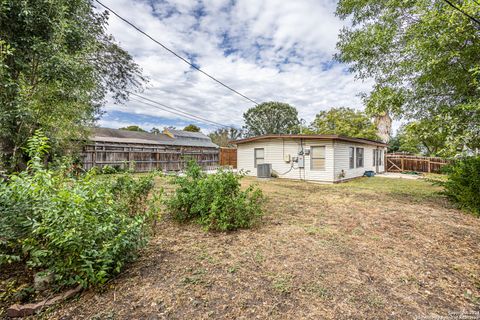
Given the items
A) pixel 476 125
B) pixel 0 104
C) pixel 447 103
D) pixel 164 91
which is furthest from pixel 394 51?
pixel 164 91

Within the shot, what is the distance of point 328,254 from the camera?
278cm

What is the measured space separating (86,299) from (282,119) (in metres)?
34.3

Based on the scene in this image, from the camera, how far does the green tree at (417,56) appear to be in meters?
4.23

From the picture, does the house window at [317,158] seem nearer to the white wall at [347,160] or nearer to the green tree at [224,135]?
the white wall at [347,160]

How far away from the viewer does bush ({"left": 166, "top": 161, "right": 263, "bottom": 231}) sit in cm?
358

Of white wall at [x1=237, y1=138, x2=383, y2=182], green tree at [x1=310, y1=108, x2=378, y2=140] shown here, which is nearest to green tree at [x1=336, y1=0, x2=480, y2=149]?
white wall at [x1=237, y1=138, x2=383, y2=182]

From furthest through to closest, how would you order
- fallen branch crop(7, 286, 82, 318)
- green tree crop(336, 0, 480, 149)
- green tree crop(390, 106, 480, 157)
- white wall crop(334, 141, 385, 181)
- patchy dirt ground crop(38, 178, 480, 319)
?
white wall crop(334, 141, 385, 181)
green tree crop(336, 0, 480, 149)
green tree crop(390, 106, 480, 157)
patchy dirt ground crop(38, 178, 480, 319)
fallen branch crop(7, 286, 82, 318)

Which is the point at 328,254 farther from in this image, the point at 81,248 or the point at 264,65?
the point at 264,65

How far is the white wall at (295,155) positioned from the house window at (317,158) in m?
0.15

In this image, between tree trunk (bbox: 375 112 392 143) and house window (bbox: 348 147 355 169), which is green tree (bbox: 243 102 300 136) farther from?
house window (bbox: 348 147 355 169)

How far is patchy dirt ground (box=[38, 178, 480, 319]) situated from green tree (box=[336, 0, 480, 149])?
235 cm

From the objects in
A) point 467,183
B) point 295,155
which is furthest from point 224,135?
point 467,183

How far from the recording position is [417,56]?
5016mm

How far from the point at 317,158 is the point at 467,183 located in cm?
557
